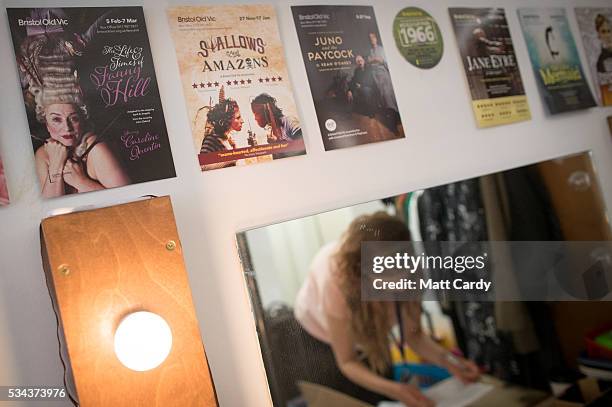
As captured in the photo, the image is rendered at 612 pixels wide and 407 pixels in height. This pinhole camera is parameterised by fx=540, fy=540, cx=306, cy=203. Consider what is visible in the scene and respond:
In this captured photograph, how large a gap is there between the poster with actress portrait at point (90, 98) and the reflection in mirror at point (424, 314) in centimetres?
34

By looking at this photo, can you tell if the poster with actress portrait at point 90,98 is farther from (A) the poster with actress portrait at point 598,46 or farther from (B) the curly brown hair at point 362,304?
(A) the poster with actress portrait at point 598,46

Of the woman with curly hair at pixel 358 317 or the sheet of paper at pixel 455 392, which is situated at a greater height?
the woman with curly hair at pixel 358 317

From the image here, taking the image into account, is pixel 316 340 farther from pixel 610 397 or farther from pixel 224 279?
pixel 610 397

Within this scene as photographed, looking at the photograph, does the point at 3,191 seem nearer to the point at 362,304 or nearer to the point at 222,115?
the point at 222,115

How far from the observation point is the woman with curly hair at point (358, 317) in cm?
142

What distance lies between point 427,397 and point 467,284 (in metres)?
0.36

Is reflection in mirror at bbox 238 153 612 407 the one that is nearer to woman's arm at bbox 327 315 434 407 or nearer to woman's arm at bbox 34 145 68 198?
woman's arm at bbox 327 315 434 407

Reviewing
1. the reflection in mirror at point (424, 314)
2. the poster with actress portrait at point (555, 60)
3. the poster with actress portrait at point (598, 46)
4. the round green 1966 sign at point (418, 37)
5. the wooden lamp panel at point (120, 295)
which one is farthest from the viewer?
the poster with actress portrait at point (598, 46)

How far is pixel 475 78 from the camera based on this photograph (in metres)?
1.81

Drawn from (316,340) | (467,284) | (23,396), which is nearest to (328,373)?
(316,340)

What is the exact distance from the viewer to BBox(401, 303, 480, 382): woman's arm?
4.99 ft

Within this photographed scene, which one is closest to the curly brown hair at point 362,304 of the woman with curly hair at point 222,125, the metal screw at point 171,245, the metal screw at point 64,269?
the woman with curly hair at point 222,125

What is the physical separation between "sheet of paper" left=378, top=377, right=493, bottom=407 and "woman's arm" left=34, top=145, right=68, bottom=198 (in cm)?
110

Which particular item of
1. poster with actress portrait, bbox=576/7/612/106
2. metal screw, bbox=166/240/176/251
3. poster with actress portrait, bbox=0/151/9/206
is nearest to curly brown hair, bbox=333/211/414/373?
metal screw, bbox=166/240/176/251
